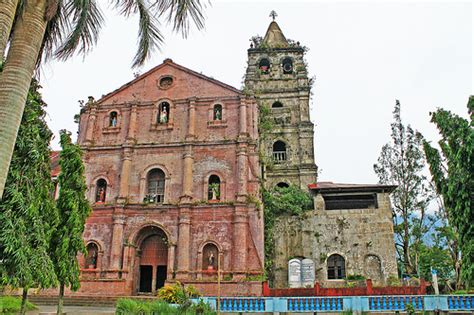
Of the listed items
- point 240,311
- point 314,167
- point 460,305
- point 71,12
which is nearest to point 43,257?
point 71,12

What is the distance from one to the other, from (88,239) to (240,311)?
11397 mm

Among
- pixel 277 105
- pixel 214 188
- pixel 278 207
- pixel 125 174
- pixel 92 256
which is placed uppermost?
pixel 277 105

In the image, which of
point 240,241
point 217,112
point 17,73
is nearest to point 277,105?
point 217,112

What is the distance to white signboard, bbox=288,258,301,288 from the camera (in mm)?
22656

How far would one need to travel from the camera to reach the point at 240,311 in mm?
13445

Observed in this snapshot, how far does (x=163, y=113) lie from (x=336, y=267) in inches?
547

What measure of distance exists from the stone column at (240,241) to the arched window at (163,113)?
7.17m

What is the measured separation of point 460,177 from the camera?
11078 mm

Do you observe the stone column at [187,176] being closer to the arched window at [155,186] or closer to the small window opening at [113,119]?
the arched window at [155,186]

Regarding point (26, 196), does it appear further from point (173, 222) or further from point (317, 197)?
point (317, 197)

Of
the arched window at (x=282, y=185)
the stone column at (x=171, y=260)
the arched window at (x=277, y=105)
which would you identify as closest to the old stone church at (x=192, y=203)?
the stone column at (x=171, y=260)

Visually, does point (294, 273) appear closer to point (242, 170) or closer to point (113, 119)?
point (242, 170)

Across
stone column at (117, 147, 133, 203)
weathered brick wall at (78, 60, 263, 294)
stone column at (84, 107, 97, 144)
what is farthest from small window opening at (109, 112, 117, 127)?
stone column at (117, 147, 133, 203)

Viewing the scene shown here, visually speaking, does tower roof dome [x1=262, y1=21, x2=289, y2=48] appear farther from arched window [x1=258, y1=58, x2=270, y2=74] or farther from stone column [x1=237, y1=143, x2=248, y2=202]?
stone column [x1=237, y1=143, x2=248, y2=202]
